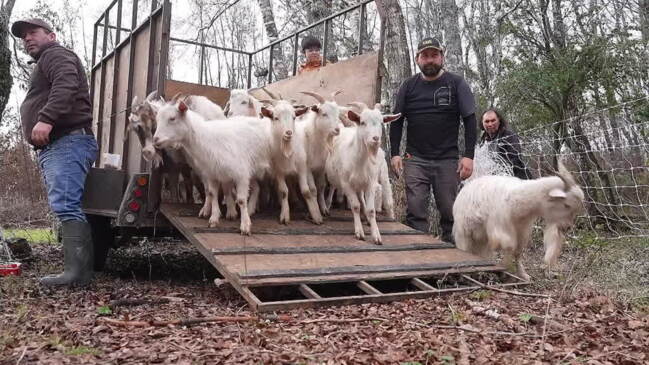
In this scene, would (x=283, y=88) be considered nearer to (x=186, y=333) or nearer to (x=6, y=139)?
(x=186, y=333)

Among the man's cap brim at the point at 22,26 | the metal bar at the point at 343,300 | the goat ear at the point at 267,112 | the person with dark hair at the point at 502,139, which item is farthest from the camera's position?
the person with dark hair at the point at 502,139

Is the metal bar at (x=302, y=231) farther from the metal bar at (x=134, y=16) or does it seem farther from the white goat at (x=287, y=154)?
the metal bar at (x=134, y=16)

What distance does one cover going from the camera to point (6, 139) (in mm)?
17719

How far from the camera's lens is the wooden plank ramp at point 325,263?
4309mm

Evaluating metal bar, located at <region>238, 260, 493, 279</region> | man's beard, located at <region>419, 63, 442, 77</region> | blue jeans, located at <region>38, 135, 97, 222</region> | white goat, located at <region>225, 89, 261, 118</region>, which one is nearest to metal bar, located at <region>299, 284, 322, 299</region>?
metal bar, located at <region>238, 260, 493, 279</region>

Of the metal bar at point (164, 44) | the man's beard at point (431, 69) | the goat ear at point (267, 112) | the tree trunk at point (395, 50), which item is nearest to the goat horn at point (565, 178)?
the man's beard at point (431, 69)

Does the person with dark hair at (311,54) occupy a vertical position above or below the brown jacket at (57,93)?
above

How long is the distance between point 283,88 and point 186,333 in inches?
203

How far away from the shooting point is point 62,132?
5.09 meters

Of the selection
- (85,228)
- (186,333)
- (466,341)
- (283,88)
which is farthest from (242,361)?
(283,88)

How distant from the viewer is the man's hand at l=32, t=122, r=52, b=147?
476 cm

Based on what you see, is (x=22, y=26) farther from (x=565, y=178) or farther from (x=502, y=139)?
(x=502, y=139)

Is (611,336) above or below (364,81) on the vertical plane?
below

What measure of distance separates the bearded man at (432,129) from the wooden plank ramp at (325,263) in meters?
0.70
